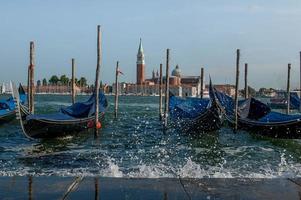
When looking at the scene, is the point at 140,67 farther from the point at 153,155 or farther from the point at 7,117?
the point at 153,155

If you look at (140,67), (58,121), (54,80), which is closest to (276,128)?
(58,121)

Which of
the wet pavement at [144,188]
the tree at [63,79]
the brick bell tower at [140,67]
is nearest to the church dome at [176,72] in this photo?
the brick bell tower at [140,67]

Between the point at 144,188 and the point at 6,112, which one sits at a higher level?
the point at 144,188

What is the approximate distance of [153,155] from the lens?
11.1 metres

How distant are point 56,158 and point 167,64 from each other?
27.3 ft

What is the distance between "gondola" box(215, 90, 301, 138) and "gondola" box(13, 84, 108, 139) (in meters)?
5.10

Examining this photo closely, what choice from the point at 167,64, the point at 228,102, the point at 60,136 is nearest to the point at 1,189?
the point at 60,136

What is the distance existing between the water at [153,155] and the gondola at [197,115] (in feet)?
1.15

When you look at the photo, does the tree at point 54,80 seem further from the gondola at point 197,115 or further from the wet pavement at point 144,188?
the wet pavement at point 144,188

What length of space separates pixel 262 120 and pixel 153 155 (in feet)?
16.8

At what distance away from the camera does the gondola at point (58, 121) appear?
12622mm

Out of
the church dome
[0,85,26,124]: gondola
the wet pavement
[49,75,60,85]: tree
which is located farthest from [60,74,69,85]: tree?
the wet pavement

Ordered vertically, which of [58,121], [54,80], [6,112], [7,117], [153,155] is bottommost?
[153,155]

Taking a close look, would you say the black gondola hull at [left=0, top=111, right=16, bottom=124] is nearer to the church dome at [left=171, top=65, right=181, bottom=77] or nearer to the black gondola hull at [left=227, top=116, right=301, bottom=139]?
the black gondola hull at [left=227, top=116, right=301, bottom=139]
